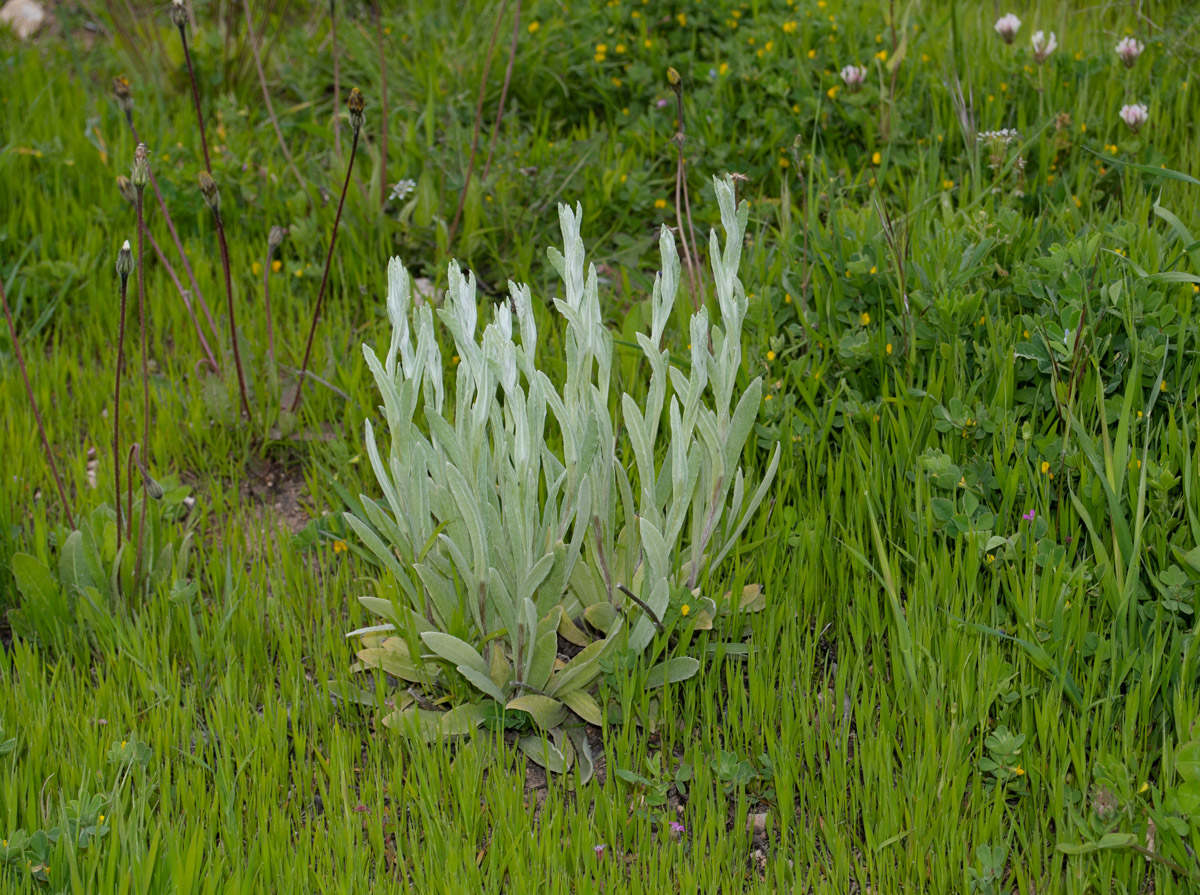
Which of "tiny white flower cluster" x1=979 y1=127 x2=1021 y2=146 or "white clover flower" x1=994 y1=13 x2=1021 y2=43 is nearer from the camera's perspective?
"tiny white flower cluster" x1=979 y1=127 x2=1021 y2=146

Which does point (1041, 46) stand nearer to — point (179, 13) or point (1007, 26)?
point (1007, 26)

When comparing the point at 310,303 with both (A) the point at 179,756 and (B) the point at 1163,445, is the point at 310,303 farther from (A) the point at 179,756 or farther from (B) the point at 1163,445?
(B) the point at 1163,445

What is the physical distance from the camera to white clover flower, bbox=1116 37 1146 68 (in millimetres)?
3490

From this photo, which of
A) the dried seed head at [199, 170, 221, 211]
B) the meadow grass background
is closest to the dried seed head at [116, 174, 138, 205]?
the dried seed head at [199, 170, 221, 211]

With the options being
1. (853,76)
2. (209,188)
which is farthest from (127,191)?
(853,76)

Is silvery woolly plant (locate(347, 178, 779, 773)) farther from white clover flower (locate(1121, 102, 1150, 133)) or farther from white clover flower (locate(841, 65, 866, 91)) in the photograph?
white clover flower (locate(1121, 102, 1150, 133))

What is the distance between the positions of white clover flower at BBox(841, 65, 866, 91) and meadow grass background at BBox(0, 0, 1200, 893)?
0.23 feet

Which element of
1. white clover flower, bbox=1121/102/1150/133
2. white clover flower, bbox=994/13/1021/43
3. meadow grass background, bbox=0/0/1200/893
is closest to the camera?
meadow grass background, bbox=0/0/1200/893

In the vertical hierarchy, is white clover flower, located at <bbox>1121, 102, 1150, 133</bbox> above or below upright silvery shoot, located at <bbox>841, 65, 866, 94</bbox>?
below

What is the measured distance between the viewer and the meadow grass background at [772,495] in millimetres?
1926

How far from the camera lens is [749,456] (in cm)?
265

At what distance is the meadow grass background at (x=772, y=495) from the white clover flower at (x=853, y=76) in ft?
0.23

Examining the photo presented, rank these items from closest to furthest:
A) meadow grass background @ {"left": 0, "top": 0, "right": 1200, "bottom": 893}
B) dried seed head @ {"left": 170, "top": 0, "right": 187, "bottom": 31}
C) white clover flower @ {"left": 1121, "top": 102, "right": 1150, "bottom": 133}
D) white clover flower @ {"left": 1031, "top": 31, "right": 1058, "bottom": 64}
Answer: meadow grass background @ {"left": 0, "top": 0, "right": 1200, "bottom": 893}
dried seed head @ {"left": 170, "top": 0, "right": 187, "bottom": 31}
white clover flower @ {"left": 1121, "top": 102, "right": 1150, "bottom": 133}
white clover flower @ {"left": 1031, "top": 31, "right": 1058, "bottom": 64}

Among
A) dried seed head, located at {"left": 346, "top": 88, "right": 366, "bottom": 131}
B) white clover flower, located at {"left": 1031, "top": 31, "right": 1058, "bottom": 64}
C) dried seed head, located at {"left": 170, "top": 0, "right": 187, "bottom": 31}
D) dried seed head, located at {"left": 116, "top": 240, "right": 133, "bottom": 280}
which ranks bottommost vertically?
dried seed head, located at {"left": 116, "top": 240, "right": 133, "bottom": 280}
